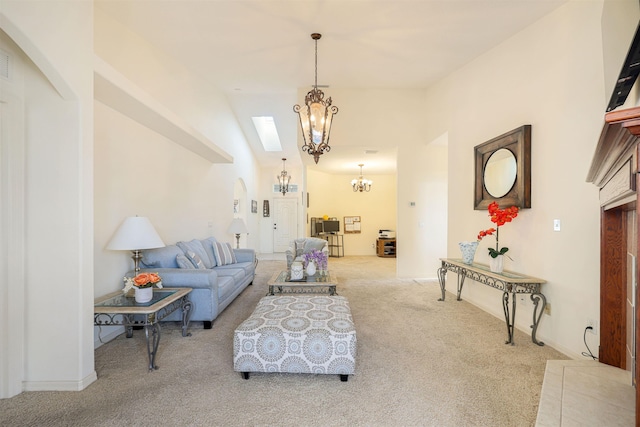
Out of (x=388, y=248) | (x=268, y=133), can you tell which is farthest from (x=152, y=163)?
(x=388, y=248)

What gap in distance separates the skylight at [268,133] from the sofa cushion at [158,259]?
17.1 feet

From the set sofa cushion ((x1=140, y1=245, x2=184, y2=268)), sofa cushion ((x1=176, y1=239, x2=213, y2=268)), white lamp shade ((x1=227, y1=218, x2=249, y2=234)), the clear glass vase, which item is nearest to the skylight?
white lamp shade ((x1=227, y1=218, x2=249, y2=234))

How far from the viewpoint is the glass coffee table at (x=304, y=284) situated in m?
3.88

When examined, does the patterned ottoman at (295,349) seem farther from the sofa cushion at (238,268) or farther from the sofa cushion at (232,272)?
the sofa cushion at (238,268)

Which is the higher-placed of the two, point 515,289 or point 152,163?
point 152,163

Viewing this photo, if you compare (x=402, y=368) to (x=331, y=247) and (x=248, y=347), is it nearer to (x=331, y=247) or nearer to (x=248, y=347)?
(x=248, y=347)

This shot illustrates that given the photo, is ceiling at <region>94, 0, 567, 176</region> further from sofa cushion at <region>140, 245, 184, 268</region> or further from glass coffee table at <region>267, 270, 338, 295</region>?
glass coffee table at <region>267, 270, 338, 295</region>

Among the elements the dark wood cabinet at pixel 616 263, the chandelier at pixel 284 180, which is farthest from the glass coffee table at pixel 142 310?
the chandelier at pixel 284 180

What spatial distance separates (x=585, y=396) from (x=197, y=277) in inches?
129

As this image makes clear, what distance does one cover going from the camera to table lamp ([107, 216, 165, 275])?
9.84 feet

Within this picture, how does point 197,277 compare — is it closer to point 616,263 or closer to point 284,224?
point 616,263

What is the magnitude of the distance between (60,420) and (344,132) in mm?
5487

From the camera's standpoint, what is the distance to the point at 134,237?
304 centimetres

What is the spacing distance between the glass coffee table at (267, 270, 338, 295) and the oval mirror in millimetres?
2298
